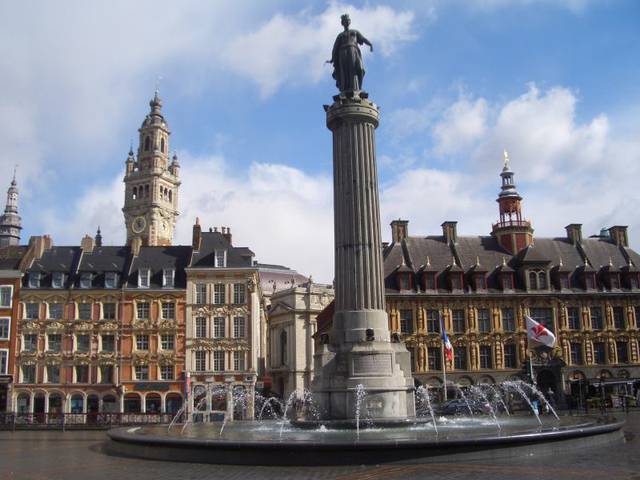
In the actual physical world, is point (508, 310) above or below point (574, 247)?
below

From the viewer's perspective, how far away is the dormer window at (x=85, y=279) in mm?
46438

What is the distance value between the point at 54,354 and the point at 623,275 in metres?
39.7

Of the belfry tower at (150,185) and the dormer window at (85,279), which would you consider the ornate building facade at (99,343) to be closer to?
the dormer window at (85,279)

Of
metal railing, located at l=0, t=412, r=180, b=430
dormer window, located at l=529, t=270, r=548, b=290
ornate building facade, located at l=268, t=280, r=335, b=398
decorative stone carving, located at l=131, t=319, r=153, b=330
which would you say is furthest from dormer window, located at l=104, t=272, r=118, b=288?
dormer window, located at l=529, t=270, r=548, b=290

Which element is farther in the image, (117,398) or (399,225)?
(399,225)

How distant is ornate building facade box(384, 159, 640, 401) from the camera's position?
45.8 meters

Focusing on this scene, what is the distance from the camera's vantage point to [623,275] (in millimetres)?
49000

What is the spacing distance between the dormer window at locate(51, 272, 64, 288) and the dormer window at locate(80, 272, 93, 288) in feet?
4.36

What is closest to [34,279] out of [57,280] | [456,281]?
[57,280]

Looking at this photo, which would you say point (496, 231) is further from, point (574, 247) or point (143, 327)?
point (143, 327)

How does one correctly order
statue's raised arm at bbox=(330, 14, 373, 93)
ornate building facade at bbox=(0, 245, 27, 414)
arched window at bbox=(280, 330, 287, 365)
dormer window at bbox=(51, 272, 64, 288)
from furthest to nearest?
arched window at bbox=(280, 330, 287, 365) < dormer window at bbox=(51, 272, 64, 288) < ornate building facade at bbox=(0, 245, 27, 414) < statue's raised arm at bbox=(330, 14, 373, 93)

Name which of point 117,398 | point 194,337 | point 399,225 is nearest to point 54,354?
point 117,398

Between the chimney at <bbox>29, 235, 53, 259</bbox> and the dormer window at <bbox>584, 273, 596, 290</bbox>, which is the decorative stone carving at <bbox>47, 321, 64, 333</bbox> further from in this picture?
the dormer window at <bbox>584, 273, 596, 290</bbox>

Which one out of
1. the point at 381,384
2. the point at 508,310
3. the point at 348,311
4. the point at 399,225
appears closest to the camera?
the point at 381,384
